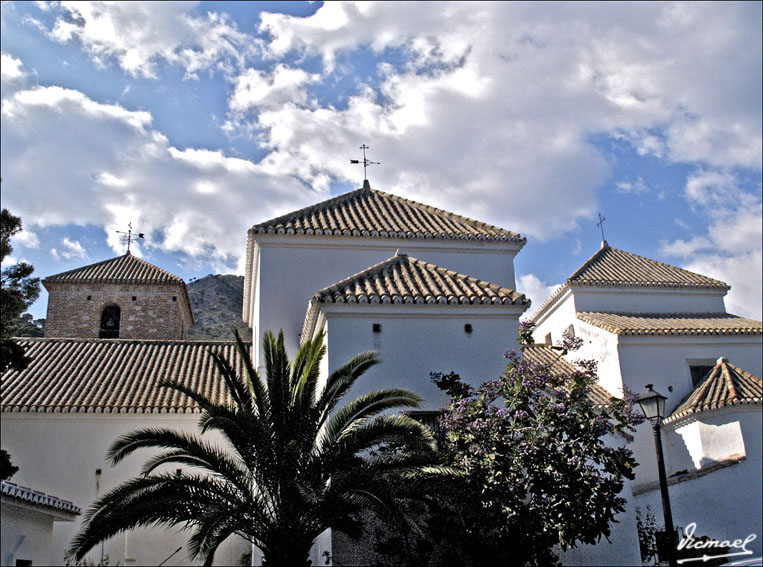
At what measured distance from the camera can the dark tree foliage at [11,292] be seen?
9.02 meters

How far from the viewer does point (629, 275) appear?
20.4 meters

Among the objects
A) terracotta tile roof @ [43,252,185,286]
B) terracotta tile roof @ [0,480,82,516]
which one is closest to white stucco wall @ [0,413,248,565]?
terracotta tile roof @ [0,480,82,516]

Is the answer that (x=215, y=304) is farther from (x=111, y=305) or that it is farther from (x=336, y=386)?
(x=336, y=386)

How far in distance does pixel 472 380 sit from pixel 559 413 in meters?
2.34

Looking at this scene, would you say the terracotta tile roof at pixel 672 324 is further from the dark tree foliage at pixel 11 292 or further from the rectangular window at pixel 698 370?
the dark tree foliage at pixel 11 292

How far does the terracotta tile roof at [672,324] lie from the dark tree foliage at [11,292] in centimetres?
1267

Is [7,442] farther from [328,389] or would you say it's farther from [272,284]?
[328,389]

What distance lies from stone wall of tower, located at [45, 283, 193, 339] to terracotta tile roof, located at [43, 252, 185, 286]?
0.57ft

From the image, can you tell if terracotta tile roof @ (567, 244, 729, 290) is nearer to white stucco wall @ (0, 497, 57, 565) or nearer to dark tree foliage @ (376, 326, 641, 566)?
dark tree foliage @ (376, 326, 641, 566)

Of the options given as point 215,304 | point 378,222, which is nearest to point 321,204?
point 378,222

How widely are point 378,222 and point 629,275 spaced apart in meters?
7.95

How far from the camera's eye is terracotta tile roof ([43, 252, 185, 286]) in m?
23.8

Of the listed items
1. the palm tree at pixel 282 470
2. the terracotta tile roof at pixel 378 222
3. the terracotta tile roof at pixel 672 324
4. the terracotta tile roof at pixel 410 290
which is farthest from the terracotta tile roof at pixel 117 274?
the palm tree at pixel 282 470

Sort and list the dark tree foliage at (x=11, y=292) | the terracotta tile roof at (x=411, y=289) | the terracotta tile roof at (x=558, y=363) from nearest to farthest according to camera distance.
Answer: the dark tree foliage at (x=11, y=292)
the terracotta tile roof at (x=411, y=289)
the terracotta tile roof at (x=558, y=363)
